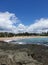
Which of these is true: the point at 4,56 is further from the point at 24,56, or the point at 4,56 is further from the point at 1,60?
the point at 24,56

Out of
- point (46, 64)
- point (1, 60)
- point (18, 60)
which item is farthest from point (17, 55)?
point (46, 64)

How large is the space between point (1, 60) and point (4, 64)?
1.39 ft

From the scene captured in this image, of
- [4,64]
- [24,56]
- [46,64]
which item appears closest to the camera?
[4,64]

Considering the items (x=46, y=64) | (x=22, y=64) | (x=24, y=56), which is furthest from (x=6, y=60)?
(x=46, y=64)

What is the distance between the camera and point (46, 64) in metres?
14.6

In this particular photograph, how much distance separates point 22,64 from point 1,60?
141 cm

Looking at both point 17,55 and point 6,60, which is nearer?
point 6,60

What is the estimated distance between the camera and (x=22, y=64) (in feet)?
39.0

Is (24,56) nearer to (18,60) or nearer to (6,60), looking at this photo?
(18,60)

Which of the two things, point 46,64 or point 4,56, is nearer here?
point 4,56

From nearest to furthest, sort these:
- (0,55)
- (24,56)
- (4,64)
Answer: (4,64) < (0,55) < (24,56)

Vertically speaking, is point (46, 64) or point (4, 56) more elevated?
point (4, 56)

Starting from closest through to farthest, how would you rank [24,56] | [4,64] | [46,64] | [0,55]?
[4,64], [0,55], [24,56], [46,64]

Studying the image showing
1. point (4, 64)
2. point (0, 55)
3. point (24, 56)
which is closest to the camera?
point (4, 64)
